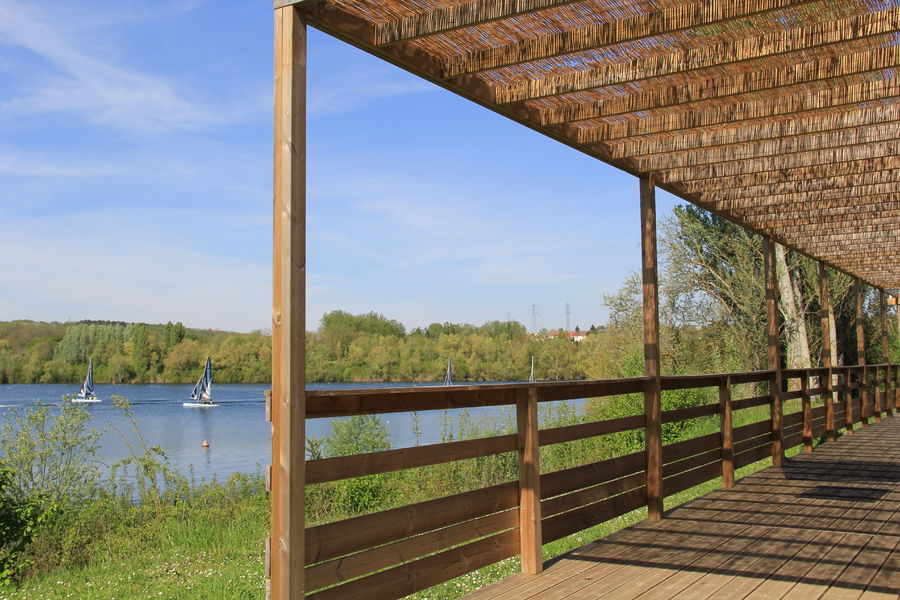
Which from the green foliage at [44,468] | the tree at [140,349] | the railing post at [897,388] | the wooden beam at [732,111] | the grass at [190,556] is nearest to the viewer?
the wooden beam at [732,111]

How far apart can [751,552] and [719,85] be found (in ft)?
7.54

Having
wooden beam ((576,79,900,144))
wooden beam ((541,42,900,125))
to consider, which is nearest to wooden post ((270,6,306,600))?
wooden beam ((541,42,900,125))

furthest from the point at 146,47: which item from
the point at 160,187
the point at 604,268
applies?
the point at 604,268

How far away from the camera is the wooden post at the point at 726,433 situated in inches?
228

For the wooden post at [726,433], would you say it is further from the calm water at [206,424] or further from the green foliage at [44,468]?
the green foliage at [44,468]

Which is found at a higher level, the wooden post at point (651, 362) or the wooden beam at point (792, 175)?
the wooden beam at point (792, 175)

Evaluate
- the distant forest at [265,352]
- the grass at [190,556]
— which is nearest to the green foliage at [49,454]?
the grass at [190,556]

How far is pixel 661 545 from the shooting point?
4.06 meters

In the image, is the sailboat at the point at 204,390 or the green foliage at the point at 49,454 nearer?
the green foliage at the point at 49,454

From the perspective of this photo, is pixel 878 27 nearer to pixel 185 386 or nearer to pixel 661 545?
pixel 661 545

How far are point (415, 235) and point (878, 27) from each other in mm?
44343

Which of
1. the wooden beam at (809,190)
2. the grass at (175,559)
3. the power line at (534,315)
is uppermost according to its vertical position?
the power line at (534,315)

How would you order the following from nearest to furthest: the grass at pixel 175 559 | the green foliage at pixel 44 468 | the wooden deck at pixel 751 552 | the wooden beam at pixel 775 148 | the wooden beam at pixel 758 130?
the wooden deck at pixel 751 552 < the wooden beam at pixel 758 130 < the wooden beam at pixel 775 148 < the grass at pixel 175 559 < the green foliage at pixel 44 468

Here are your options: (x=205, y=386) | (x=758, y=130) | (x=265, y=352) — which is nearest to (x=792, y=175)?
(x=758, y=130)
